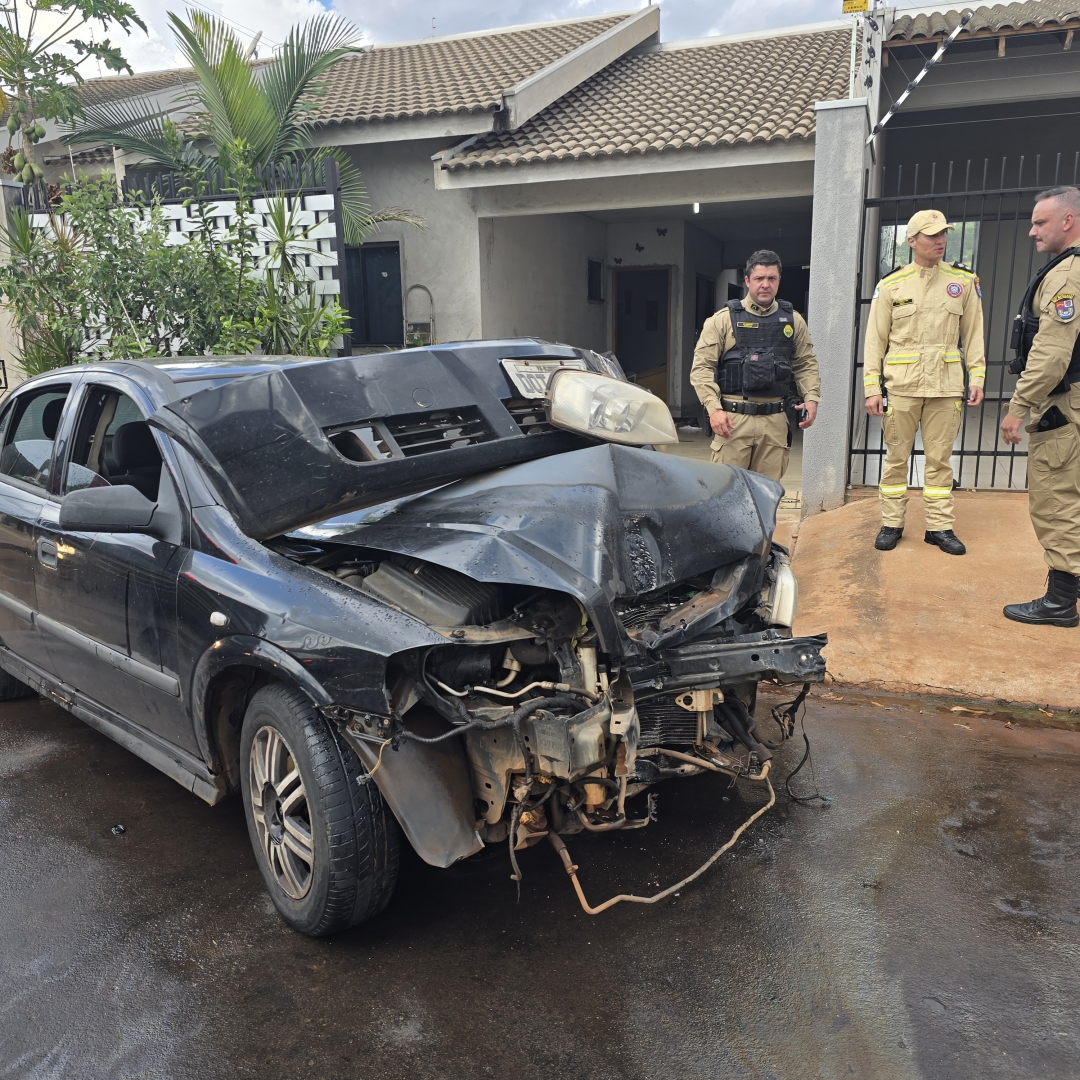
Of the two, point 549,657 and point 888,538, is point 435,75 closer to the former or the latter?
point 888,538

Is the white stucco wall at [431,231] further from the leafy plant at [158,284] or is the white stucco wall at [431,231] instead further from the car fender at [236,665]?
the car fender at [236,665]

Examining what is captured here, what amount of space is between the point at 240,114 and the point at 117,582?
7305mm

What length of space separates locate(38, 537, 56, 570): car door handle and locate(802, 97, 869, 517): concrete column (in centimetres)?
542

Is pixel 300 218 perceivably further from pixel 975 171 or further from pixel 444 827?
pixel 975 171

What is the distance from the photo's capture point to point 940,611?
16.5ft

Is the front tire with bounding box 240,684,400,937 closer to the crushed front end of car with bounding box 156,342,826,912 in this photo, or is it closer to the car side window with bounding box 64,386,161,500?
the crushed front end of car with bounding box 156,342,826,912

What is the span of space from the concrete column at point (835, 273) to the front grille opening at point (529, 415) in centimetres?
441

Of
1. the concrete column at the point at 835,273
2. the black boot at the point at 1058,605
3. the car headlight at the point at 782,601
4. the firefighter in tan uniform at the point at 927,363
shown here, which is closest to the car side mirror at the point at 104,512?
the car headlight at the point at 782,601

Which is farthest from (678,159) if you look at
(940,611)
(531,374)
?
(531,374)

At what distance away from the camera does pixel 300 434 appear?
108 inches

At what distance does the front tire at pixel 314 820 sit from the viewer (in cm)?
244

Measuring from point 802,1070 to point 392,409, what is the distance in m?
2.12

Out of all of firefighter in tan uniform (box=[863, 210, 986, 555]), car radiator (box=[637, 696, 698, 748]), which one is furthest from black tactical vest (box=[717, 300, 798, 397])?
car radiator (box=[637, 696, 698, 748])

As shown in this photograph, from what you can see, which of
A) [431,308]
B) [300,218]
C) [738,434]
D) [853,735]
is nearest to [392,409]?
[853,735]
